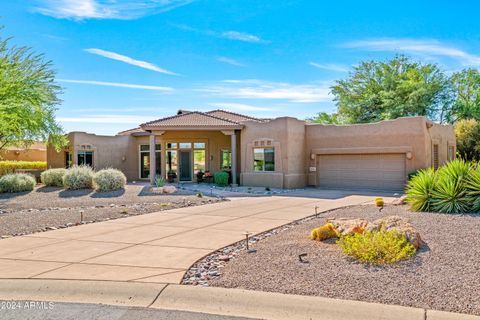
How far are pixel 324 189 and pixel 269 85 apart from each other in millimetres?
10505

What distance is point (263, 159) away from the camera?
76.7ft

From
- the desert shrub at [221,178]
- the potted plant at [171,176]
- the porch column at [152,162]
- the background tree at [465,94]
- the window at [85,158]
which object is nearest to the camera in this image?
the porch column at [152,162]

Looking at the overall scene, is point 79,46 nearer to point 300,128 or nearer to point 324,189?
point 300,128

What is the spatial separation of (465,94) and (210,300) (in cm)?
4301

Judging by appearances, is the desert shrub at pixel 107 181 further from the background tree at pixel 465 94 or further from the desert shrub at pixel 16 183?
the background tree at pixel 465 94

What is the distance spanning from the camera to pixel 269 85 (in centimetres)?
2967

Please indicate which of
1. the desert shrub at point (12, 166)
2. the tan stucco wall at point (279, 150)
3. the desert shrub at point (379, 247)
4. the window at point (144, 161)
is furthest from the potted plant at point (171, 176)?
the desert shrub at point (379, 247)

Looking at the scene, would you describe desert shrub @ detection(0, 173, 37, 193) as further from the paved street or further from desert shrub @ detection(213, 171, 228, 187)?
the paved street

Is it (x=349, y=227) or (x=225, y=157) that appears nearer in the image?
(x=349, y=227)

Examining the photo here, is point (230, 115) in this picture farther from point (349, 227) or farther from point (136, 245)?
point (349, 227)

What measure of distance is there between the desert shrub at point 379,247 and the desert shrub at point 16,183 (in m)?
18.1

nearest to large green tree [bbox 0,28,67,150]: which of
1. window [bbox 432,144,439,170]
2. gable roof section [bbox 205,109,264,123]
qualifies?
gable roof section [bbox 205,109,264,123]

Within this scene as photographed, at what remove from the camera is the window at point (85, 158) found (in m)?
28.3

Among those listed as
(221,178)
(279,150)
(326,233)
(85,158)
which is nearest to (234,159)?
(221,178)
